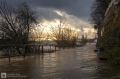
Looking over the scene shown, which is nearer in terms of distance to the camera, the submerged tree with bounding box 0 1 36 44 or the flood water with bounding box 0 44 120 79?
the flood water with bounding box 0 44 120 79

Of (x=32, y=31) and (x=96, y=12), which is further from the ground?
(x=96, y=12)

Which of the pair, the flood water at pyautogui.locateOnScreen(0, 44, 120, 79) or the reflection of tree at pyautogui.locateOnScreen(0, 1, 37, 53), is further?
the reflection of tree at pyautogui.locateOnScreen(0, 1, 37, 53)

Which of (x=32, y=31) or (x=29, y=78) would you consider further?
(x=32, y=31)

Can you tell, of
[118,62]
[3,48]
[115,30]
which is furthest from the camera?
[3,48]

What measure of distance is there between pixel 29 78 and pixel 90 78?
2647mm

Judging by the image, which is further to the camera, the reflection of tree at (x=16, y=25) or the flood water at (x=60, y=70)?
the reflection of tree at (x=16, y=25)

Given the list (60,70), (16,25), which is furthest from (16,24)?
(60,70)

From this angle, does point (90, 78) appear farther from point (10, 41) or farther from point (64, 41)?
point (64, 41)

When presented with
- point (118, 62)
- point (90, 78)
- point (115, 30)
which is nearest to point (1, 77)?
point (90, 78)

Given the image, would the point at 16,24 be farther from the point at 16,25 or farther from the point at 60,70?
the point at 60,70

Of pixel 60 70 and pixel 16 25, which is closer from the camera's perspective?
pixel 60 70

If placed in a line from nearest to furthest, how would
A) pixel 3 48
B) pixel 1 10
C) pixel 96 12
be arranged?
pixel 3 48 < pixel 1 10 < pixel 96 12

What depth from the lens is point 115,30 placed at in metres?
17.4

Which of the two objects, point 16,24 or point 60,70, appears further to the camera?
point 16,24
